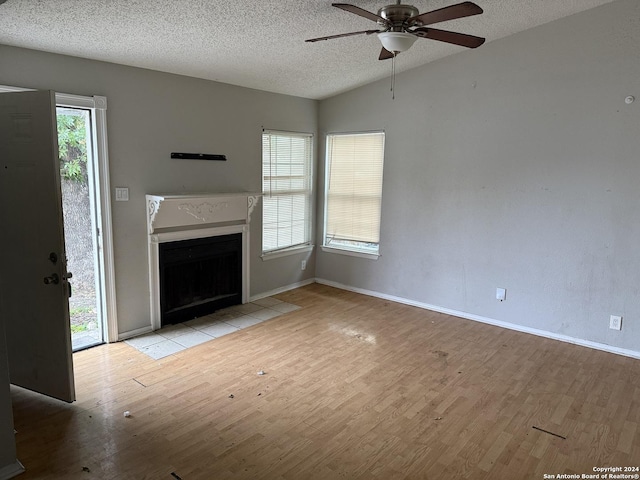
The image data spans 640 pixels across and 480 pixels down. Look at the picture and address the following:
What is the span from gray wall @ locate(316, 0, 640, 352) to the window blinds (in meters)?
0.16

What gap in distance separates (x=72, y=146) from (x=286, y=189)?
7.87 feet

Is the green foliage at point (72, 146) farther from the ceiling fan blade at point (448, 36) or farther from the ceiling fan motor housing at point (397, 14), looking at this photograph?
the ceiling fan blade at point (448, 36)

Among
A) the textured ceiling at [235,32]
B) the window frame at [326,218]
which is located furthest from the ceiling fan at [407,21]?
the window frame at [326,218]

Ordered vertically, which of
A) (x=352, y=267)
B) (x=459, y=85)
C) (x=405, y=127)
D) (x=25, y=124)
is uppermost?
(x=459, y=85)

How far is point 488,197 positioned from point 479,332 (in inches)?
53.8

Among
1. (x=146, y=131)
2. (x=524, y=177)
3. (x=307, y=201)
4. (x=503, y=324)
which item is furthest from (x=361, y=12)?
(x=307, y=201)

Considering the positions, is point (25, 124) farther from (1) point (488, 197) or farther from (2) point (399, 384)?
(1) point (488, 197)

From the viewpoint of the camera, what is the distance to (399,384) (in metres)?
3.14

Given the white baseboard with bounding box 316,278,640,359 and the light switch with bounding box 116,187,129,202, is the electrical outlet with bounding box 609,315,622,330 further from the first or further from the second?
the light switch with bounding box 116,187,129,202

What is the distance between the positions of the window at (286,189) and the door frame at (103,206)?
6.03 feet

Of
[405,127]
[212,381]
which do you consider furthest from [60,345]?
[405,127]

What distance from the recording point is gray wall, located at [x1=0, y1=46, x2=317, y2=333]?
3.28 meters

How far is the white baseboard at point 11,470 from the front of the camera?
83.0 inches

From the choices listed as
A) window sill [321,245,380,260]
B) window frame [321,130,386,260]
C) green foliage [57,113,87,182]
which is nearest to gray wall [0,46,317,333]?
green foliage [57,113,87,182]
